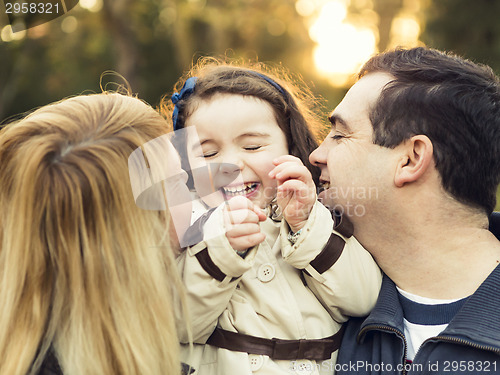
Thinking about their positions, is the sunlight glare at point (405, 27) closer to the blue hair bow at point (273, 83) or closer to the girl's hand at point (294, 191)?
the blue hair bow at point (273, 83)

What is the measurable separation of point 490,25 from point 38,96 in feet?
73.1

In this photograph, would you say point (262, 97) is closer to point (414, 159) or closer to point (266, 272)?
point (414, 159)

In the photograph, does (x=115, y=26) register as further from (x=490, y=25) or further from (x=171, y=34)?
(x=490, y=25)

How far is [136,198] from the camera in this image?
1825 mm

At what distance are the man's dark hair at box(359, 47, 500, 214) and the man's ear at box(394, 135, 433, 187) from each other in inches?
1.5

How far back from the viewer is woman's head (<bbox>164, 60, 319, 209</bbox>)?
2703 mm

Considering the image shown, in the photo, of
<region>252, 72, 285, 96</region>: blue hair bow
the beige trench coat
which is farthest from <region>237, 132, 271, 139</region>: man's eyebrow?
the beige trench coat

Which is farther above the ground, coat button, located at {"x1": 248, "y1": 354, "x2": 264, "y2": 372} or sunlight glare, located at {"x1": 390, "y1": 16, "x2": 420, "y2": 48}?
sunlight glare, located at {"x1": 390, "y1": 16, "x2": 420, "y2": 48}

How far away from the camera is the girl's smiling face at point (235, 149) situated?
2.55 metres

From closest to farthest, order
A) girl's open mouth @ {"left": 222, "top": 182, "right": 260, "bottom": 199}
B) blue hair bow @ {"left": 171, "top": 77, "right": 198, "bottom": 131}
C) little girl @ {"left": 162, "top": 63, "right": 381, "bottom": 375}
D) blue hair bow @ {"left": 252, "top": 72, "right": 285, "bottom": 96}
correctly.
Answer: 1. little girl @ {"left": 162, "top": 63, "right": 381, "bottom": 375}
2. girl's open mouth @ {"left": 222, "top": 182, "right": 260, "bottom": 199}
3. blue hair bow @ {"left": 171, "top": 77, "right": 198, "bottom": 131}
4. blue hair bow @ {"left": 252, "top": 72, "right": 285, "bottom": 96}

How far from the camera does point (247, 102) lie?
2707mm

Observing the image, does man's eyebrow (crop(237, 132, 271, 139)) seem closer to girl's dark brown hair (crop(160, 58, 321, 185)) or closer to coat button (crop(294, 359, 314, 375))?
girl's dark brown hair (crop(160, 58, 321, 185))

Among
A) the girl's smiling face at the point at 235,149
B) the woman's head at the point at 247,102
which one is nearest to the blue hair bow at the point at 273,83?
the woman's head at the point at 247,102

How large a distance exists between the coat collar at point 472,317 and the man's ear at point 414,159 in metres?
0.50
